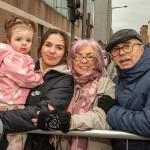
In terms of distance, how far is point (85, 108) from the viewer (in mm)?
2652

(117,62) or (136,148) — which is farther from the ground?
(117,62)

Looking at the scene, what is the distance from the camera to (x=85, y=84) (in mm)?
2779

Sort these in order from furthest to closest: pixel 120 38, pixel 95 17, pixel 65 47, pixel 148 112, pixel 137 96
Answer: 1. pixel 95 17
2. pixel 65 47
3. pixel 120 38
4. pixel 137 96
5. pixel 148 112

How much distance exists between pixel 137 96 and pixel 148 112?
0.18 metres

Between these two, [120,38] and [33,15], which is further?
[33,15]

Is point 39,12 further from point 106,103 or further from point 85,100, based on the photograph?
point 106,103

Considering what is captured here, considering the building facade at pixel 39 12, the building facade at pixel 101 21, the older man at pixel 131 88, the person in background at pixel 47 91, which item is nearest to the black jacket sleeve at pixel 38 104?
the person in background at pixel 47 91

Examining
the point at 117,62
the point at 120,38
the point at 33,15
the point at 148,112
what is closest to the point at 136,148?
the point at 148,112

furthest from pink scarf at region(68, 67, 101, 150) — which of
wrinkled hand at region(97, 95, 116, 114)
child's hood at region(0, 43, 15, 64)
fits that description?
child's hood at region(0, 43, 15, 64)

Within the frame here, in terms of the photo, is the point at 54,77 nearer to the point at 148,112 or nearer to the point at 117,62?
the point at 117,62

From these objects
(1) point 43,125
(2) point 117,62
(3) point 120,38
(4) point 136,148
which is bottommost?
(4) point 136,148

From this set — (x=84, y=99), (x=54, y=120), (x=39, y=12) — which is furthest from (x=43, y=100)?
(x=39, y=12)

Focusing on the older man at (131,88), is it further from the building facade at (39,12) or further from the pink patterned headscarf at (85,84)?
the building facade at (39,12)

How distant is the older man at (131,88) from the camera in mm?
2273
